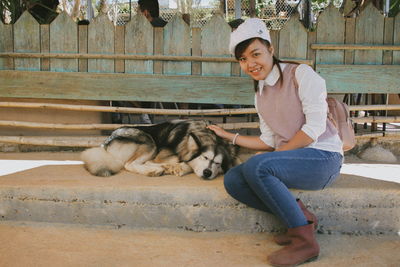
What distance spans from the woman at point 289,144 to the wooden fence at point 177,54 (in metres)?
1.57

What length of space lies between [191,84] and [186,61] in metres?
0.26

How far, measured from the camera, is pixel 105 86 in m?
4.52

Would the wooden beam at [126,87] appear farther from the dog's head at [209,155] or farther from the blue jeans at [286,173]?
the blue jeans at [286,173]

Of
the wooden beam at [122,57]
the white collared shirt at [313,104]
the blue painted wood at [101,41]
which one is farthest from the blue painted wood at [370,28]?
the blue painted wood at [101,41]

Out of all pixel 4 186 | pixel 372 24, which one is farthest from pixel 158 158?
pixel 372 24

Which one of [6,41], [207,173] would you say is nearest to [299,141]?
[207,173]

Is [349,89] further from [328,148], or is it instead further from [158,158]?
[158,158]

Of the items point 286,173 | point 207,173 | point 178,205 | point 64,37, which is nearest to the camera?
point 286,173

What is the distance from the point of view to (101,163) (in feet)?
12.1

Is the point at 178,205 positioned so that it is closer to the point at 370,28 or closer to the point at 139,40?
the point at 139,40

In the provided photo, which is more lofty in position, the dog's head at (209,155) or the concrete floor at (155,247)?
the dog's head at (209,155)

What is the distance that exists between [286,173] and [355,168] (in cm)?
157

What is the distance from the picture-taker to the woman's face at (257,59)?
2686mm

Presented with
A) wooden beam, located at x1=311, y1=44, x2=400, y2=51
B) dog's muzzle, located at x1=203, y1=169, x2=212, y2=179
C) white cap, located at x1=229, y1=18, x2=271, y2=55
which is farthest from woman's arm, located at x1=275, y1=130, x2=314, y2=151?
wooden beam, located at x1=311, y1=44, x2=400, y2=51
